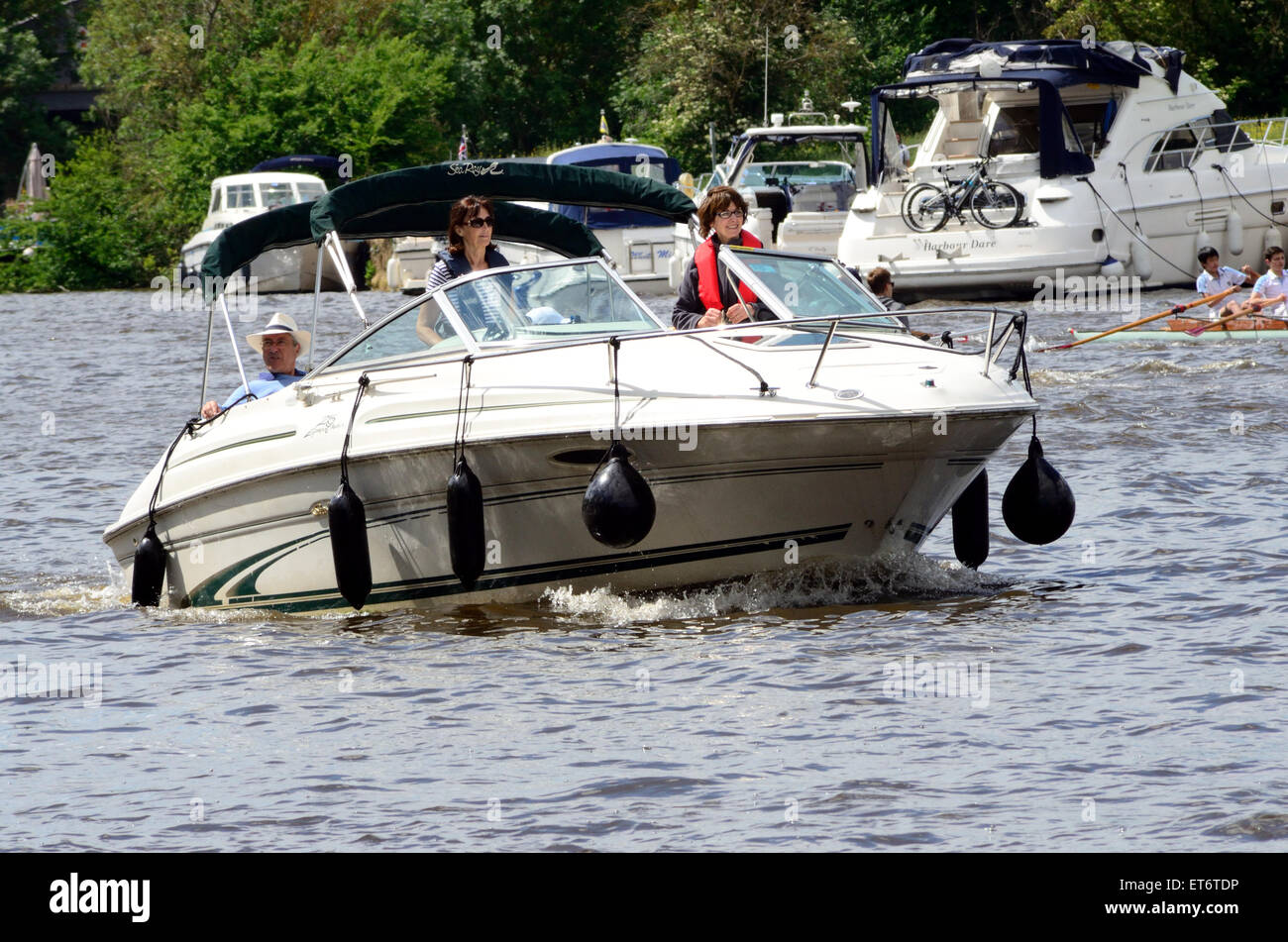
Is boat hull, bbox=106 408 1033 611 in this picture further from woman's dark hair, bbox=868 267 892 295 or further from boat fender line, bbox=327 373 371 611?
woman's dark hair, bbox=868 267 892 295

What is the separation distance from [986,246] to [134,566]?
Result: 17140 mm

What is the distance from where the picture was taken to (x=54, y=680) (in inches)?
332

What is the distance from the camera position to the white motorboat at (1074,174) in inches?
992

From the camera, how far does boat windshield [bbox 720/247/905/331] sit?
9.42 meters

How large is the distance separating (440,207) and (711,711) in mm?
4653

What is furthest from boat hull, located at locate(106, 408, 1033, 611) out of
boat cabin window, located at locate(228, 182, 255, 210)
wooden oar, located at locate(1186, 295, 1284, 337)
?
boat cabin window, located at locate(228, 182, 255, 210)

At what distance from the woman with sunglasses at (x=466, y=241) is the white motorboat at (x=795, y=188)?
17672 mm

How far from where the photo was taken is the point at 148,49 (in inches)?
2130

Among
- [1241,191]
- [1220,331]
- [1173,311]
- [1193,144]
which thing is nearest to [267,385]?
[1173,311]

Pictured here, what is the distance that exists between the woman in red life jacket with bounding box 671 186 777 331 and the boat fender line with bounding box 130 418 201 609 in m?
2.66

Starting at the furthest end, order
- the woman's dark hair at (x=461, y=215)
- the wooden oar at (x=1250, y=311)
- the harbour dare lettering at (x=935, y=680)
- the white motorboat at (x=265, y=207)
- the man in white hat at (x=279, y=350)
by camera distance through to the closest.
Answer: the white motorboat at (x=265, y=207), the wooden oar at (x=1250, y=311), the man in white hat at (x=279, y=350), the woman's dark hair at (x=461, y=215), the harbour dare lettering at (x=935, y=680)

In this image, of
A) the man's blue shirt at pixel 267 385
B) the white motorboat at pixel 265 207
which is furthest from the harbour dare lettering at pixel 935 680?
the white motorboat at pixel 265 207
